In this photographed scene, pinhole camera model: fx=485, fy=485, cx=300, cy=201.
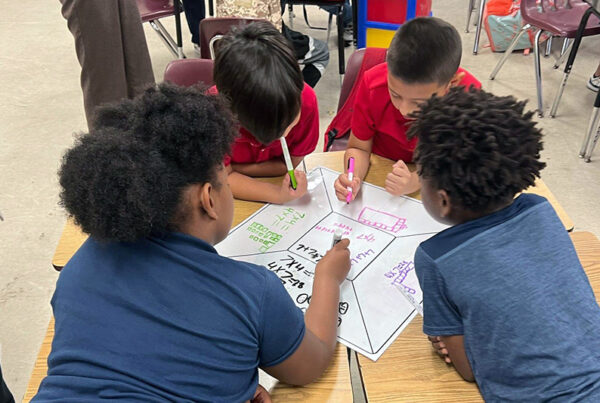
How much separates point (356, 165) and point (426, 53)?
13.3 inches

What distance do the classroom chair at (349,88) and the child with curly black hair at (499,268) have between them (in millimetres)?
727

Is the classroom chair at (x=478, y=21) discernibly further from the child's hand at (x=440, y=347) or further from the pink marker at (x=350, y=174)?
the child's hand at (x=440, y=347)

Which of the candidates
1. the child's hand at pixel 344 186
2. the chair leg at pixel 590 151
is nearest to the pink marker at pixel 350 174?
the child's hand at pixel 344 186

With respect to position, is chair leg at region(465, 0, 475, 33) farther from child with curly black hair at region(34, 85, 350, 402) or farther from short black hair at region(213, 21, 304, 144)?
child with curly black hair at region(34, 85, 350, 402)

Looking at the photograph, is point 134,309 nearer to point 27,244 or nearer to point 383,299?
point 383,299

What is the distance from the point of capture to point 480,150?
791 mm

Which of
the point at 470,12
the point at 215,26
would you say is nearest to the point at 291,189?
the point at 215,26

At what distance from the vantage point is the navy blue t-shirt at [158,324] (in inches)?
25.7

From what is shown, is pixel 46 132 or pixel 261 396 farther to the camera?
pixel 46 132

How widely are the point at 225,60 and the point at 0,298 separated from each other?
1.51m

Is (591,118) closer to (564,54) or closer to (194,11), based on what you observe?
(564,54)

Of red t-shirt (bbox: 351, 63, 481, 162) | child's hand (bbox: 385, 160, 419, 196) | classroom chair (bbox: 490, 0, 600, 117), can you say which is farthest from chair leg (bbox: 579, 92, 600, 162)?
child's hand (bbox: 385, 160, 419, 196)

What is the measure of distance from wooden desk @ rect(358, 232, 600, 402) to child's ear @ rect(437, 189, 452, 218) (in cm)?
22

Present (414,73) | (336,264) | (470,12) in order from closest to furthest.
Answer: (336,264), (414,73), (470,12)
